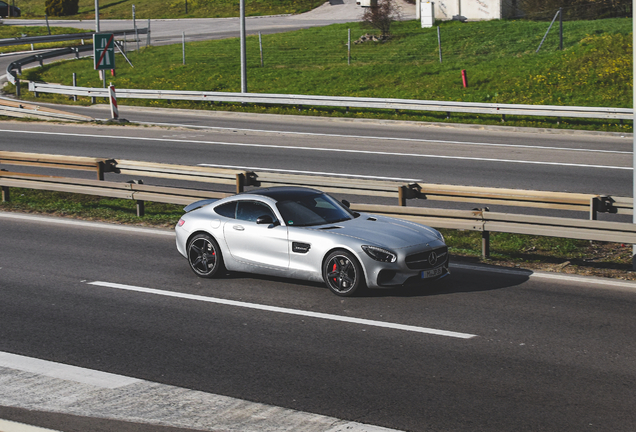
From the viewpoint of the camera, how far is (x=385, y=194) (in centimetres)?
1384

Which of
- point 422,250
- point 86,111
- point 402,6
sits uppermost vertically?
point 402,6

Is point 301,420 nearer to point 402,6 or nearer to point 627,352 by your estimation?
point 627,352

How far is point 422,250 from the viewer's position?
9695 mm

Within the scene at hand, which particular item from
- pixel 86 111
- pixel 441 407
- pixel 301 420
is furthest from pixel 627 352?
pixel 86 111

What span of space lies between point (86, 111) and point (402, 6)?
100 ft

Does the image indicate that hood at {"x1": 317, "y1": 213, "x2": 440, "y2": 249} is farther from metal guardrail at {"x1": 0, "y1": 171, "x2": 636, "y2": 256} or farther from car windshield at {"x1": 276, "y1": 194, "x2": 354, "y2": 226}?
metal guardrail at {"x1": 0, "y1": 171, "x2": 636, "y2": 256}

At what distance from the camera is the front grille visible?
377 inches

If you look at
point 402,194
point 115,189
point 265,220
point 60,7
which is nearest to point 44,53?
point 60,7

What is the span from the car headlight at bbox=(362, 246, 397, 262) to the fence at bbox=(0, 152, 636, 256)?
2.69 m

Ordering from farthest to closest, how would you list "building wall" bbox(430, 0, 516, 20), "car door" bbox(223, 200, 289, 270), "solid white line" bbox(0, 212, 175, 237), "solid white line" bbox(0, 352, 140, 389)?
"building wall" bbox(430, 0, 516, 20)
"solid white line" bbox(0, 212, 175, 237)
"car door" bbox(223, 200, 289, 270)
"solid white line" bbox(0, 352, 140, 389)

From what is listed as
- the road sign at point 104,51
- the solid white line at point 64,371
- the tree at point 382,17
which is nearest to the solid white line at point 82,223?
the solid white line at point 64,371

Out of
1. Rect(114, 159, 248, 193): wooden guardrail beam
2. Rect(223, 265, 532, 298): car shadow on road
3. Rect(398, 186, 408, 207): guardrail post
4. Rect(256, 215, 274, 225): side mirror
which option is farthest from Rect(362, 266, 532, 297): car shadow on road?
Rect(114, 159, 248, 193): wooden guardrail beam

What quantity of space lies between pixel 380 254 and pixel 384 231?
57 centimetres

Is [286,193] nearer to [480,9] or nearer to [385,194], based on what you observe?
[385,194]
